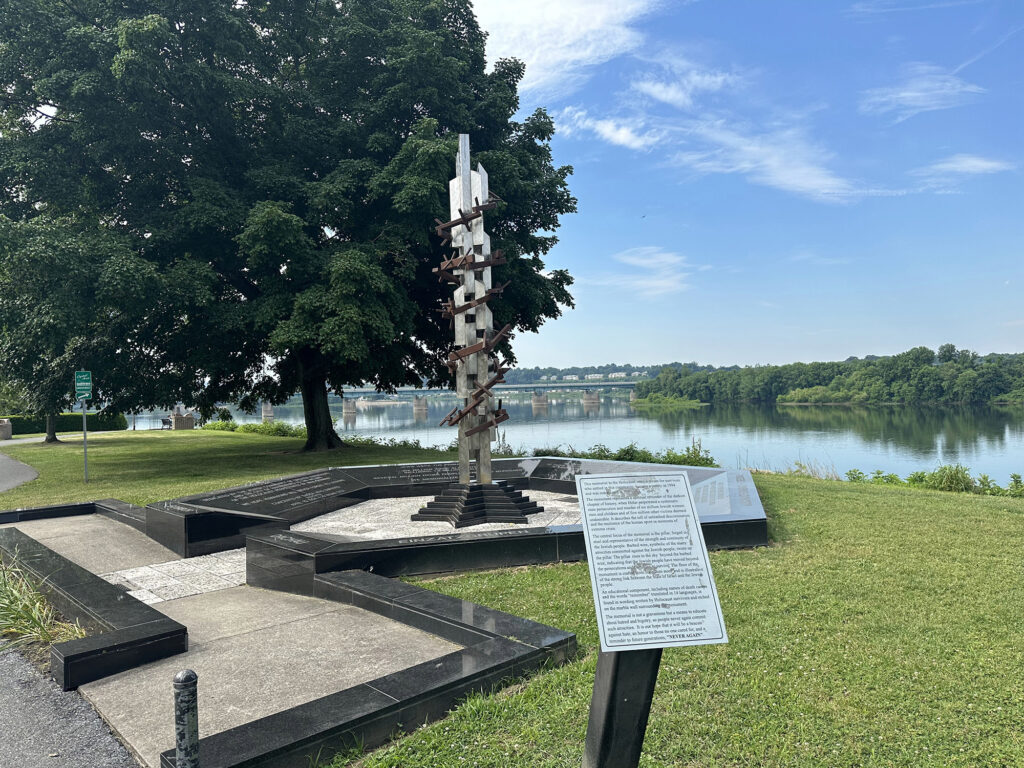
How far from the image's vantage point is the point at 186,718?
256 cm

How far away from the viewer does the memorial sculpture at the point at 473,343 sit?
8.66 metres

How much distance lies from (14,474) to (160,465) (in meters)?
3.33

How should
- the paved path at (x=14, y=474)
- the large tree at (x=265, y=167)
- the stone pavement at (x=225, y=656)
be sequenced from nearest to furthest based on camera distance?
the stone pavement at (x=225, y=656) → the paved path at (x=14, y=474) → the large tree at (x=265, y=167)

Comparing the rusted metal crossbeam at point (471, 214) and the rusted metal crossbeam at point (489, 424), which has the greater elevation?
the rusted metal crossbeam at point (471, 214)

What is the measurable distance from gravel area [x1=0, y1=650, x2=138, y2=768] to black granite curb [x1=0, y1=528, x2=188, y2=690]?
159 mm

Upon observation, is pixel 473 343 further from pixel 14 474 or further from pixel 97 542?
pixel 14 474

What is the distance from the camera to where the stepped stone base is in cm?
863

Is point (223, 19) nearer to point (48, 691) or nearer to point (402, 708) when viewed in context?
point (48, 691)

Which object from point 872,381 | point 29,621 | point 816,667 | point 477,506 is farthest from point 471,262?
point 872,381

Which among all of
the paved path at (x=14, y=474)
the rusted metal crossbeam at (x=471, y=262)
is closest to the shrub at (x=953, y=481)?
the rusted metal crossbeam at (x=471, y=262)

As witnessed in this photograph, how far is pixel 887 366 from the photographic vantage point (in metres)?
64.1

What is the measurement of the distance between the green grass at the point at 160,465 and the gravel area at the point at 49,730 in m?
7.86

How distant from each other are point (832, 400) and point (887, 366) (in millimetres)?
6265

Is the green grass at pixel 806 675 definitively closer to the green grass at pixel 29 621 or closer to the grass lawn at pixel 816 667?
the grass lawn at pixel 816 667
